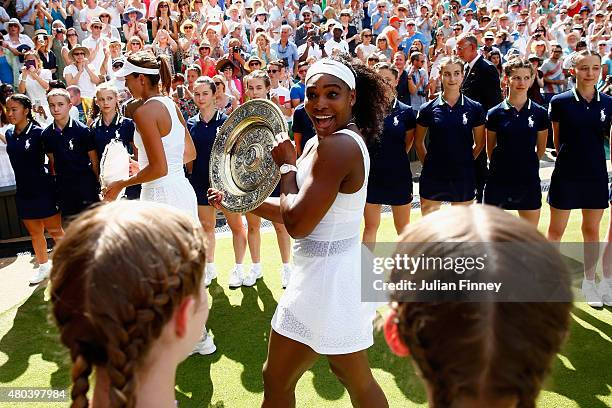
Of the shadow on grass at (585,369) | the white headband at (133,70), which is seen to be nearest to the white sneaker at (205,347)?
the white headband at (133,70)

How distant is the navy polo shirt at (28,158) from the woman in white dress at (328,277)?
3.77 metres

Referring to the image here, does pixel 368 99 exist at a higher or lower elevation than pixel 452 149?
higher

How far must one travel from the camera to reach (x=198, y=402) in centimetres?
352

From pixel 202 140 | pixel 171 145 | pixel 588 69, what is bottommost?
pixel 202 140

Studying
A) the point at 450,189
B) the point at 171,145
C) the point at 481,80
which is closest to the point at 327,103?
the point at 171,145

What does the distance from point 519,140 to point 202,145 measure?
2.73m

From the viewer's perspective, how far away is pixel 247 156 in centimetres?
310

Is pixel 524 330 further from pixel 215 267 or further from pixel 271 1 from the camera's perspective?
pixel 271 1

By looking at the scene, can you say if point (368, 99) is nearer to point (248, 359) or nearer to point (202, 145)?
point (248, 359)

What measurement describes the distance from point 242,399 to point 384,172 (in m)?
2.57

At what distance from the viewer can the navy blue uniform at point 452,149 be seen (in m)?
5.23

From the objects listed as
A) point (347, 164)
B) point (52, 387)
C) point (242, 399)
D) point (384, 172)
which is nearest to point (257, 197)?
point (347, 164)

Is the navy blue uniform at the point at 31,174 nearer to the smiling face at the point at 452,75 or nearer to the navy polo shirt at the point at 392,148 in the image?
the navy polo shirt at the point at 392,148

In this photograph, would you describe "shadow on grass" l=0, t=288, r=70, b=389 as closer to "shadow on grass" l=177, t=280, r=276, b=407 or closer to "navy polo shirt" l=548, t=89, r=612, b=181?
"shadow on grass" l=177, t=280, r=276, b=407
